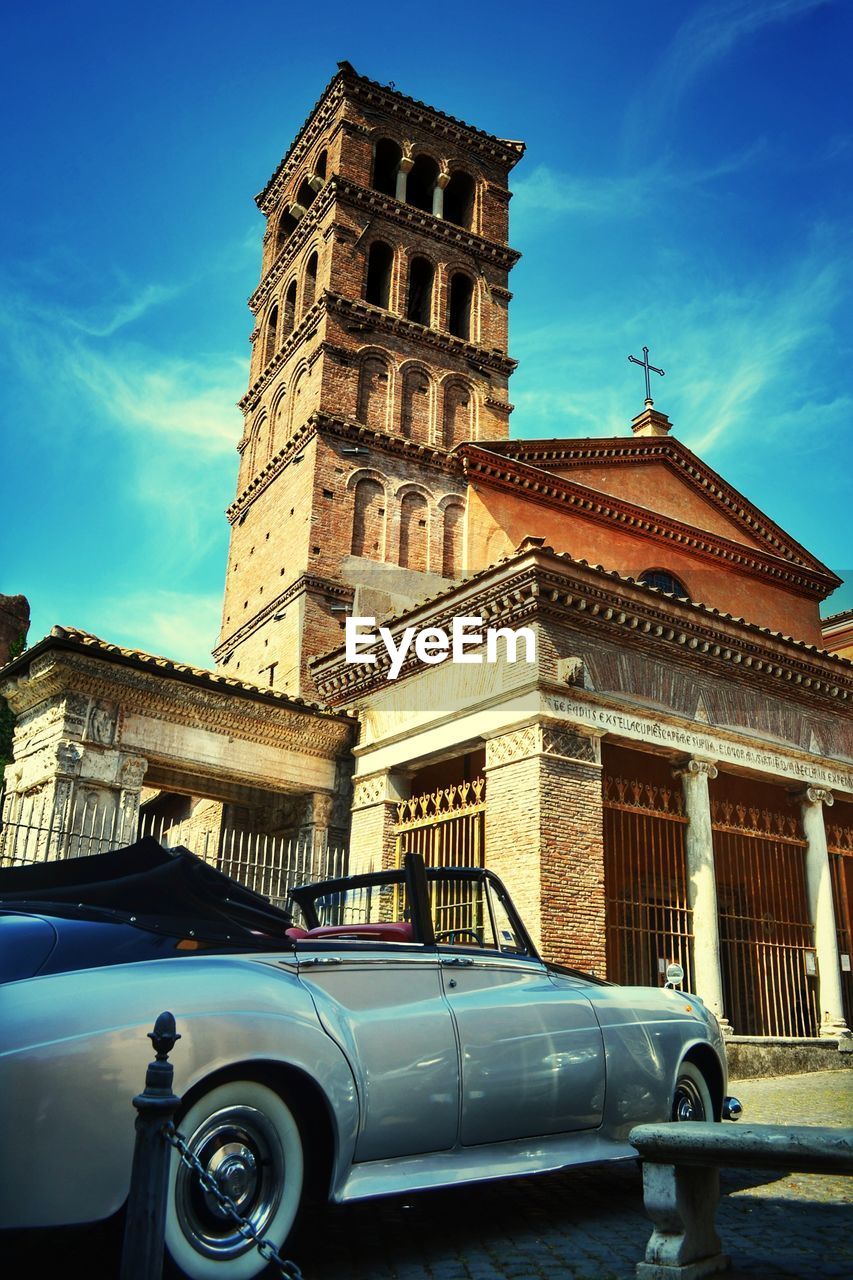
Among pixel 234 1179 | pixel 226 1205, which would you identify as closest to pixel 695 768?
pixel 234 1179

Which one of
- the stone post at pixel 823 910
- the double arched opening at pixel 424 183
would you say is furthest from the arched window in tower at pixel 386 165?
the stone post at pixel 823 910

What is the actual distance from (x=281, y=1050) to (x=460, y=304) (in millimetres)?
20385

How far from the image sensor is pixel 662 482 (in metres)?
19.1

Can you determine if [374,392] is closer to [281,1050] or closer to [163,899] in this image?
[163,899]

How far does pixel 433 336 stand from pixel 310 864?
1158 centimetres

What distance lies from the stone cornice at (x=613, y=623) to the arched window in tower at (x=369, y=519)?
3.62m

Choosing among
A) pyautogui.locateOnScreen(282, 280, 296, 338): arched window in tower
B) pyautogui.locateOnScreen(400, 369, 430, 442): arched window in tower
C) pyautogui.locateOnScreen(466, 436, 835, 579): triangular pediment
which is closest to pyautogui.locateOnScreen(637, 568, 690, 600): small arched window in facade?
pyautogui.locateOnScreen(466, 436, 835, 579): triangular pediment

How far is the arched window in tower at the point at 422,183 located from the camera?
881 inches

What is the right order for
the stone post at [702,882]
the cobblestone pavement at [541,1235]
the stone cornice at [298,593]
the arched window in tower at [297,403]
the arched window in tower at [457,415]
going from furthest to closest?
1. the arched window in tower at [457,415]
2. the arched window in tower at [297,403]
3. the stone cornice at [298,593]
4. the stone post at [702,882]
5. the cobblestone pavement at [541,1235]

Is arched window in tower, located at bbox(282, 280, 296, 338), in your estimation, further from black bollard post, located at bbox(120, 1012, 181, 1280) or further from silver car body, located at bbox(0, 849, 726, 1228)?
black bollard post, located at bbox(120, 1012, 181, 1280)

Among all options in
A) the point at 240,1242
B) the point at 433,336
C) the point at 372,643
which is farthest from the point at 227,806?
the point at 240,1242

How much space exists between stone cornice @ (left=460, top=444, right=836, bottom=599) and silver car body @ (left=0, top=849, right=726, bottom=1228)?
12617 mm

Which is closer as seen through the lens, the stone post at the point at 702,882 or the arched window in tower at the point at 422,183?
the stone post at the point at 702,882

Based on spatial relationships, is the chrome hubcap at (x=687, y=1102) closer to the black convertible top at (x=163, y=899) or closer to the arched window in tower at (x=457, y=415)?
the black convertible top at (x=163, y=899)
